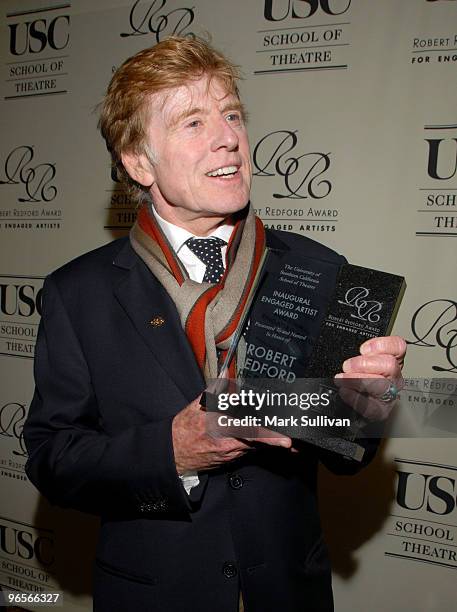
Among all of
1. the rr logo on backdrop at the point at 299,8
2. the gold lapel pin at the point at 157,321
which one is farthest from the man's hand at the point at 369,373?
the rr logo on backdrop at the point at 299,8

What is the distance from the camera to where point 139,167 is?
136 cm

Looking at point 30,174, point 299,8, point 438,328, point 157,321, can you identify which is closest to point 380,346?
point 157,321

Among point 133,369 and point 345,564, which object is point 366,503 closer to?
point 345,564

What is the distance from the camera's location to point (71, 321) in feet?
4.20

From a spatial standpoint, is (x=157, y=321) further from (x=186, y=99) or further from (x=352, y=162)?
(x=352, y=162)

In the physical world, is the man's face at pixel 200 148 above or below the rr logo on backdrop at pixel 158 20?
below

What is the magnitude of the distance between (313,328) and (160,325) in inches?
13.3

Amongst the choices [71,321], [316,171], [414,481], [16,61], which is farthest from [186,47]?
[16,61]

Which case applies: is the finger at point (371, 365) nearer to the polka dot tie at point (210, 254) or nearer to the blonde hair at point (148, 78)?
the polka dot tie at point (210, 254)

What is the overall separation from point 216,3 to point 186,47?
1.27m

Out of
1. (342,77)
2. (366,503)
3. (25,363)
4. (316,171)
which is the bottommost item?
(366,503)

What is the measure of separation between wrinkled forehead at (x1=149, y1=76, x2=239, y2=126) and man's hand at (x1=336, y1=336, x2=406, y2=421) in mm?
624

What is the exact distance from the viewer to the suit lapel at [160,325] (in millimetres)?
1165

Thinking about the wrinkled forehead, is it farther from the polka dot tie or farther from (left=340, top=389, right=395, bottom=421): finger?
(left=340, top=389, right=395, bottom=421): finger
